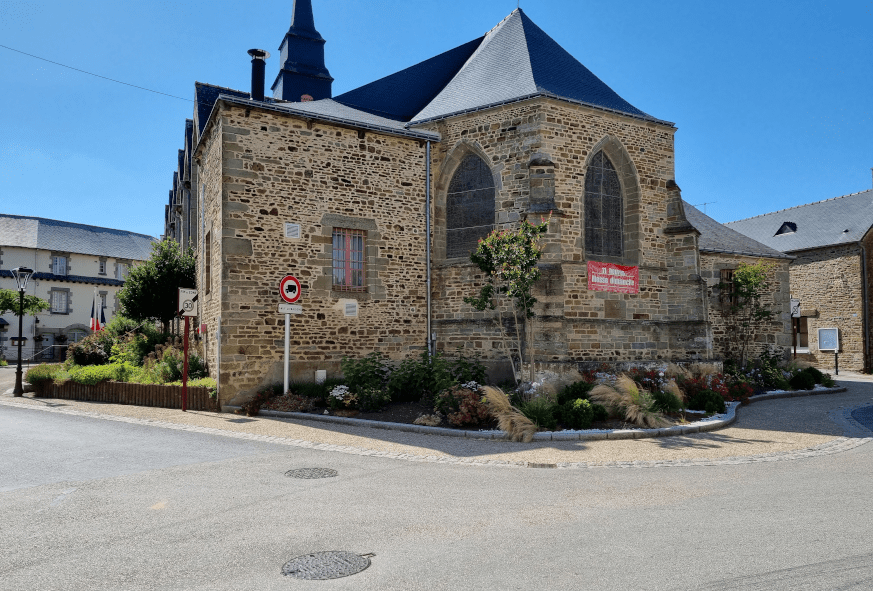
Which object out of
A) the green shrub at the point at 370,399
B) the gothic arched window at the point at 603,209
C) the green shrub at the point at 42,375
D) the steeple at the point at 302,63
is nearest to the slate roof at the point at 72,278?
the steeple at the point at 302,63

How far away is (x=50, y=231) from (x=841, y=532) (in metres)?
50.2

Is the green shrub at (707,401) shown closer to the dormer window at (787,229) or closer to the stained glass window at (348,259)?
the stained glass window at (348,259)

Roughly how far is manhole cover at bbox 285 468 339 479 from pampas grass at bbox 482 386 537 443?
332 cm

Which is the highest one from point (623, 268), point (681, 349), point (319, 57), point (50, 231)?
point (319, 57)

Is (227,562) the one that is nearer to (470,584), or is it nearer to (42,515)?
(470,584)

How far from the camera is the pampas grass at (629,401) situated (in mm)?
10086

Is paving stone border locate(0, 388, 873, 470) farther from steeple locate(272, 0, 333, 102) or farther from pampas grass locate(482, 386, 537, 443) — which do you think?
steeple locate(272, 0, 333, 102)

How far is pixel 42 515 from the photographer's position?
5.00 meters

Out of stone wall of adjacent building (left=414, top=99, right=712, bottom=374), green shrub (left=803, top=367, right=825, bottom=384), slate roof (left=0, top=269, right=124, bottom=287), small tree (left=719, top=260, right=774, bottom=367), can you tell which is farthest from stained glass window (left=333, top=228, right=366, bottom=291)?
slate roof (left=0, top=269, right=124, bottom=287)

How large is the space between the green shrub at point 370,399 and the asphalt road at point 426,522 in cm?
342

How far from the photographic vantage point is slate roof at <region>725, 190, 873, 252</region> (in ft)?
85.4

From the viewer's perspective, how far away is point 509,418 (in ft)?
31.1

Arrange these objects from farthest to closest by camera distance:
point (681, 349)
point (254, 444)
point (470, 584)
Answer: point (681, 349), point (254, 444), point (470, 584)

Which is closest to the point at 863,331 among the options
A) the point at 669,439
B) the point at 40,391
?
the point at 669,439
